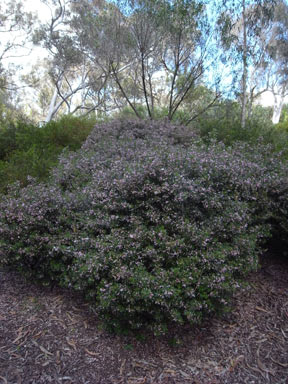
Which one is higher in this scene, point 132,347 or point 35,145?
point 35,145

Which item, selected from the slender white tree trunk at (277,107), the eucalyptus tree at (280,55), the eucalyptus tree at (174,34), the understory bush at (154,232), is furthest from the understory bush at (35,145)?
the slender white tree trunk at (277,107)

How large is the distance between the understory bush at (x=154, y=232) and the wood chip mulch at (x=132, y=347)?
246mm

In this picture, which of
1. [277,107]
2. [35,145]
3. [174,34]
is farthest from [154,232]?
[277,107]

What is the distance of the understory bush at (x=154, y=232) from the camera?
2381mm

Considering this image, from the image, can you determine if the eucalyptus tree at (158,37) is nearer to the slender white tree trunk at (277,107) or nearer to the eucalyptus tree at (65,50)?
the eucalyptus tree at (65,50)

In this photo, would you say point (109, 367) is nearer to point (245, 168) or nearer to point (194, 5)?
point (245, 168)

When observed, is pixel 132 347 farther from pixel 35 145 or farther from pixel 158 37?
pixel 158 37

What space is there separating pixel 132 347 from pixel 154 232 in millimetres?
956

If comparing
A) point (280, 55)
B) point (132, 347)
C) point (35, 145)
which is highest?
point (280, 55)

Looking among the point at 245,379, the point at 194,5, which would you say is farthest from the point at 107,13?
the point at 245,379

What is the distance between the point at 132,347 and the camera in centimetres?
255

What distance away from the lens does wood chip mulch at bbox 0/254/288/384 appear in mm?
2316

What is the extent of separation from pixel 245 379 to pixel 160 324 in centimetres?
75

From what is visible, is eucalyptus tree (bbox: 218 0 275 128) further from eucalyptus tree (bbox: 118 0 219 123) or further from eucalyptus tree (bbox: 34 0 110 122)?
eucalyptus tree (bbox: 34 0 110 122)
